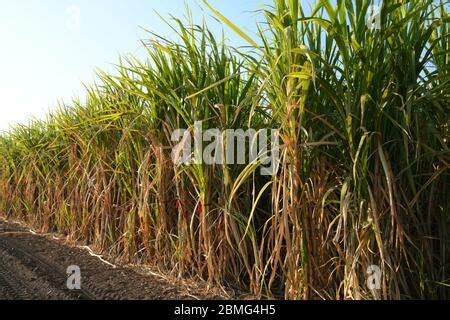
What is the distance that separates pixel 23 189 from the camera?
5.07 meters

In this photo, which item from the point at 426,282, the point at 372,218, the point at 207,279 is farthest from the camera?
the point at 207,279

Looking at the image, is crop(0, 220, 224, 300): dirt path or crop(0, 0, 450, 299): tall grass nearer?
crop(0, 0, 450, 299): tall grass

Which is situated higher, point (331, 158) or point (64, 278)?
point (331, 158)

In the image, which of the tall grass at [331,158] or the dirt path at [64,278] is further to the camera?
the dirt path at [64,278]

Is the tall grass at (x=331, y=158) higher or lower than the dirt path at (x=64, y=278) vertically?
higher

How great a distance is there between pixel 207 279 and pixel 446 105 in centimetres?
137

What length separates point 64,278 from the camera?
2.39 metres

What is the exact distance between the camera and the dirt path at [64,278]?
6.72 ft

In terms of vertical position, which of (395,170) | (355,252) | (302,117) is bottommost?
(355,252)

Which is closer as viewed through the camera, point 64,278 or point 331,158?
point 331,158

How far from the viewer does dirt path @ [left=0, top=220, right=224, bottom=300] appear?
2047mm

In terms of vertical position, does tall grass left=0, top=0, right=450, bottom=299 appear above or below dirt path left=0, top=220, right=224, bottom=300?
above
